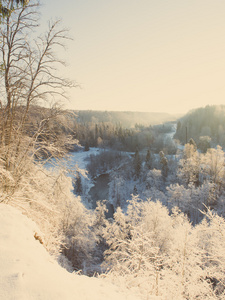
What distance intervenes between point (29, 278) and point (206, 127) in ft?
288

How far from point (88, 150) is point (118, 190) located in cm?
3761

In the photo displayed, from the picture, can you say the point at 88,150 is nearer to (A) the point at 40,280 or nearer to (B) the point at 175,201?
(B) the point at 175,201

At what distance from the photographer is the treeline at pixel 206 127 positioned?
7169cm

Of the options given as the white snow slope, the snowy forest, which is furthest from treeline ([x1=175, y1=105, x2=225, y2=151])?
the white snow slope

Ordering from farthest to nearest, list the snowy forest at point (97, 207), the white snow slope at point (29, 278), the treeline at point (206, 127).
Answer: the treeline at point (206, 127)
the snowy forest at point (97, 207)
the white snow slope at point (29, 278)

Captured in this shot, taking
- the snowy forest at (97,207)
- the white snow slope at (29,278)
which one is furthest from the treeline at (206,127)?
the white snow slope at (29,278)

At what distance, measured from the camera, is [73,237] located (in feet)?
48.3

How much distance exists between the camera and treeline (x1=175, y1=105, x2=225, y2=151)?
235 ft

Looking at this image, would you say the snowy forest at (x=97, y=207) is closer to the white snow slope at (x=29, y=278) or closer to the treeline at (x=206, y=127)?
the white snow slope at (x=29, y=278)

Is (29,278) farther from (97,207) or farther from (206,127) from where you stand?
(206,127)

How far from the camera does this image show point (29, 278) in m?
2.48

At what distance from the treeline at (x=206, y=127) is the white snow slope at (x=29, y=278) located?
73299mm

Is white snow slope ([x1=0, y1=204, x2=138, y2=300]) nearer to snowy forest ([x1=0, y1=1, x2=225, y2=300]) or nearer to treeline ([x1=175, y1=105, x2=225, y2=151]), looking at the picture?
snowy forest ([x1=0, y1=1, x2=225, y2=300])

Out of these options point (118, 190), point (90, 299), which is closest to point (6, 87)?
point (90, 299)
